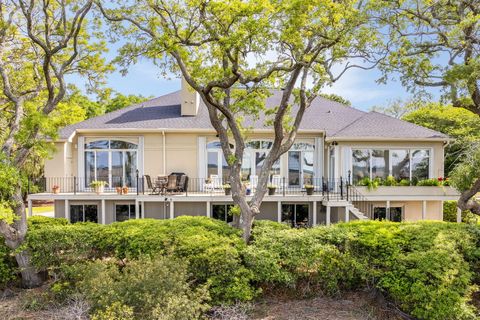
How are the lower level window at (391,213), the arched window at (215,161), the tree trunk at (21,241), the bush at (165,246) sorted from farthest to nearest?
the arched window at (215,161)
the lower level window at (391,213)
the tree trunk at (21,241)
the bush at (165,246)

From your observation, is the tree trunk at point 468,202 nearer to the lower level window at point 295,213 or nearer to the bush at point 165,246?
the bush at point 165,246

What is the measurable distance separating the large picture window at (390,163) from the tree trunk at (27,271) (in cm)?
1326

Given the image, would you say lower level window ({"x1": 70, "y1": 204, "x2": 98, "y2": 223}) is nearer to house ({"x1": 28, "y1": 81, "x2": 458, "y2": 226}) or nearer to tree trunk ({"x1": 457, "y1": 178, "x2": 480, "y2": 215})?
house ({"x1": 28, "y1": 81, "x2": 458, "y2": 226})

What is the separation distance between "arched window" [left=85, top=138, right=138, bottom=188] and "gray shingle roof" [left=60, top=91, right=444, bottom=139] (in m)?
0.96

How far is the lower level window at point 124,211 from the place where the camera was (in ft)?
49.5

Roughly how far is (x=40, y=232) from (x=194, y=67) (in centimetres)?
610

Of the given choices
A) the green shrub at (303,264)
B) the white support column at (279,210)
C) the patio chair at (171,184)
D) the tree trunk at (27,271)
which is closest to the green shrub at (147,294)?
the green shrub at (303,264)

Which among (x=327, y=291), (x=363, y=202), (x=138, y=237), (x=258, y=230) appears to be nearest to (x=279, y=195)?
(x=363, y=202)

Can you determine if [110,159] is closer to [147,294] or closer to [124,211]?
[124,211]

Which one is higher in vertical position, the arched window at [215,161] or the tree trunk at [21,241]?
the arched window at [215,161]

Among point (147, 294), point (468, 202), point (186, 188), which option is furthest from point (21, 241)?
point (468, 202)

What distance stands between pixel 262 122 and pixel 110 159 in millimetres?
8134

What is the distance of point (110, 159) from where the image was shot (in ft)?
53.6

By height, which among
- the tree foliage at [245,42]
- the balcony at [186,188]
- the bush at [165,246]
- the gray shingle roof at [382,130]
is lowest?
the bush at [165,246]
